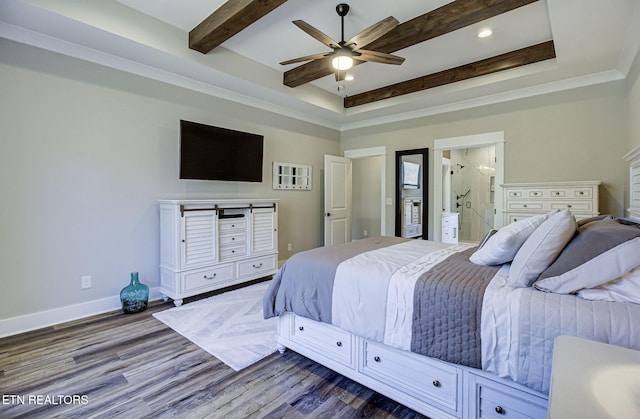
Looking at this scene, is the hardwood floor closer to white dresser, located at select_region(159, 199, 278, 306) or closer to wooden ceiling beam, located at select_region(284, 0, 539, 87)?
white dresser, located at select_region(159, 199, 278, 306)

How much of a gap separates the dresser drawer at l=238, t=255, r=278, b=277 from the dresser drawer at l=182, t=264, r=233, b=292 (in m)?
0.18

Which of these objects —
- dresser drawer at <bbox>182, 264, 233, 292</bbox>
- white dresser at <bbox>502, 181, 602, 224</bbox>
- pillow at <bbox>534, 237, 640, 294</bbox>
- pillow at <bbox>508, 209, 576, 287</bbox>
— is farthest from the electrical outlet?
white dresser at <bbox>502, 181, 602, 224</bbox>

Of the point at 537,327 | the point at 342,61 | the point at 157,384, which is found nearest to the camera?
the point at 537,327

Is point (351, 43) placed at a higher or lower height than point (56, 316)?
higher

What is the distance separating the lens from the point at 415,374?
5.51ft

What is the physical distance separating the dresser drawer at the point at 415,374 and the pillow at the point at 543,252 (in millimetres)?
569

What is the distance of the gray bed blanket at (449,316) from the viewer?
1428mm

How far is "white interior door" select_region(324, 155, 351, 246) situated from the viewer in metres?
5.46

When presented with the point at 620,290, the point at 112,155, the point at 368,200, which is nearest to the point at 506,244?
the point at 620,290

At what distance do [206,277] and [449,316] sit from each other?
283 centimetres

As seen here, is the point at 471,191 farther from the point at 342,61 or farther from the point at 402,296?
the point at 402,296

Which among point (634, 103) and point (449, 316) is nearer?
point (449, 316)

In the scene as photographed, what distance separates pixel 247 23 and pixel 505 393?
325 centimetres

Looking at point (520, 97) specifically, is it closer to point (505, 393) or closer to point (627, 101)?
point (627, 101)
